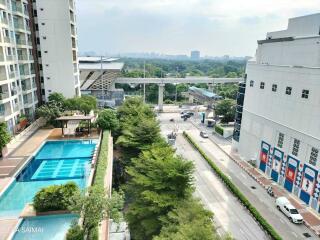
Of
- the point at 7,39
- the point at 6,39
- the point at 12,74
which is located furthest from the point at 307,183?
the point at 7,39

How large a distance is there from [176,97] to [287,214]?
71214mm

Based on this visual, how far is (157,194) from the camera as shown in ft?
59.3

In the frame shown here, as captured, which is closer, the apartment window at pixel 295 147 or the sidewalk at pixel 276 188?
the sidewalk at pixel 276 188

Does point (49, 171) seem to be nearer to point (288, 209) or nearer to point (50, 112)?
point (50, 112)

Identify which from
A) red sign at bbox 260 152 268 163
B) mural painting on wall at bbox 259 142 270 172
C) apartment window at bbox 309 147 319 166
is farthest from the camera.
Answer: red sign at bbox 260 152 268 163

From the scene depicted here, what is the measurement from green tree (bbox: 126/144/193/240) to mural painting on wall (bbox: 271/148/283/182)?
15773 mm

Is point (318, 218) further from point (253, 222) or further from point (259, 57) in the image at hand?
point (259, 57)

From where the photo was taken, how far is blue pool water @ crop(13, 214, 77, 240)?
15.6 m

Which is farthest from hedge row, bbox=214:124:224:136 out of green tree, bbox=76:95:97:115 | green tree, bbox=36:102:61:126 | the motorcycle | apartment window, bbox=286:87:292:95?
green tree, bbox=36:102:61:126

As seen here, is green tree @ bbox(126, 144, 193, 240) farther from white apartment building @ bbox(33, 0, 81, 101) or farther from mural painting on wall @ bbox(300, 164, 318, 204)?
white apartment building @ bbox(33, 0, 81, 101)

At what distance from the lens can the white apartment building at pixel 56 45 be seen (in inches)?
1674

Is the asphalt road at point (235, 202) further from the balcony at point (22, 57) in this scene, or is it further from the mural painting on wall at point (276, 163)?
the balcony at point (22, 57)

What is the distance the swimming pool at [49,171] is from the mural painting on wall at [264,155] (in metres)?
22.2

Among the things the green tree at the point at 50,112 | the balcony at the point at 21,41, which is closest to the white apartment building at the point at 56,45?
the balcony at the point at 21,41
